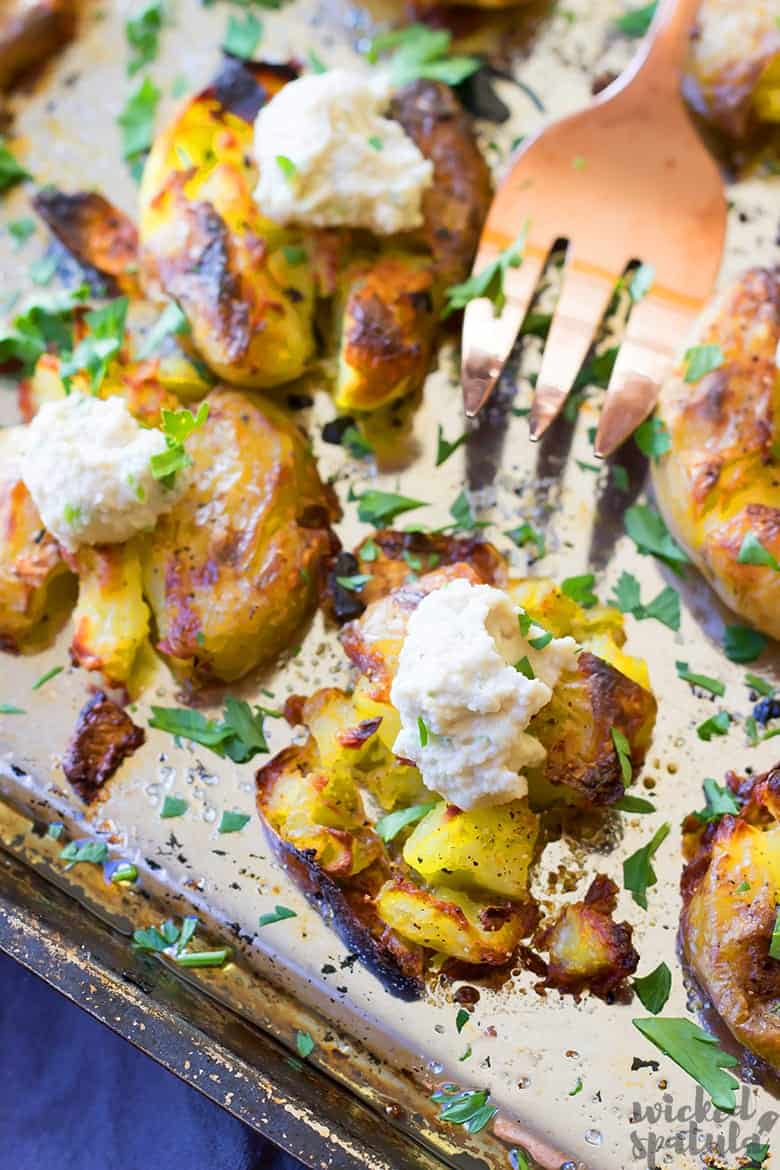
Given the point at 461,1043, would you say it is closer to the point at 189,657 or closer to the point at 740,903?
the point at 740,903

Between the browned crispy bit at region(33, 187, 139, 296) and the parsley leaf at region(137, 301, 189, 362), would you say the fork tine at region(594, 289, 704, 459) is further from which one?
the browned crispy bit at region(33, 187, 139, 296)

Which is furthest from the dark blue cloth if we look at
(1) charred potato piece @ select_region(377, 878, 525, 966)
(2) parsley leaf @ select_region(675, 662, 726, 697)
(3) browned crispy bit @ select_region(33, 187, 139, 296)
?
(3) browned crispy bit @ select_region(33, 187, 139, 296)

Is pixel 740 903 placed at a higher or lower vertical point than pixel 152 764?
higher

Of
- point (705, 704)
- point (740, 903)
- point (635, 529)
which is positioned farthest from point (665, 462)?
point (740, 903)

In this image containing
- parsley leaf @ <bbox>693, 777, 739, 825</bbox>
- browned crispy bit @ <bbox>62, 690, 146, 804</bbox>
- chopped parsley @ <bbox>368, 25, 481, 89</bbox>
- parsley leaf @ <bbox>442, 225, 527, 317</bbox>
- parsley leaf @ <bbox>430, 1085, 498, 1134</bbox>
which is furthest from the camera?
chopped parsley @ <bbox>368, 25, 481, 89</bbox>

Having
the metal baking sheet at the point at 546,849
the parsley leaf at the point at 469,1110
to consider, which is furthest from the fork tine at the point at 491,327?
the parsley leaf at the point at 469,1110

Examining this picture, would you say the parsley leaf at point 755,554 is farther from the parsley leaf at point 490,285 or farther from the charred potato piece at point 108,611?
the charred potato piece at point 108,611
